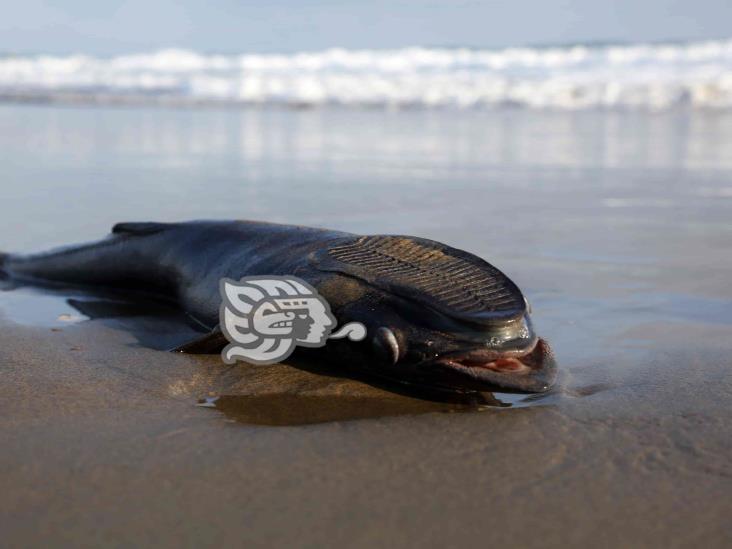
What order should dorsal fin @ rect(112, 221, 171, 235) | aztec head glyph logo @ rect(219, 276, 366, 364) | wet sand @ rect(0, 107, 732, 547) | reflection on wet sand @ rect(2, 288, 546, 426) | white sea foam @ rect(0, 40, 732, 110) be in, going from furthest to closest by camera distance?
white sea foam @ rect(0, 40, 732, 110) → dorsal fin @ rect(112, 221, 171, 235) → aztec head glyph logo @ rect(219, 276, 366, 364) → reflection on wet sand @ rect(2, 288, 546, 426) → wet sand @ rect(0, 107, 732, 547)

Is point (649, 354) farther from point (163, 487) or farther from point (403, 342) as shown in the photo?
point (163, 487)

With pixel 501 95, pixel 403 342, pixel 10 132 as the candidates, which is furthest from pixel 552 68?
pixel 403 342

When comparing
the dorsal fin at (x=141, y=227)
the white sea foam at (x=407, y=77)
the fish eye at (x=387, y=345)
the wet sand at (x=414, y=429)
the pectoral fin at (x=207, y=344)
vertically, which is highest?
the white sea foam at (x=407, y=77)

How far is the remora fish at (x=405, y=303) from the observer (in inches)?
118

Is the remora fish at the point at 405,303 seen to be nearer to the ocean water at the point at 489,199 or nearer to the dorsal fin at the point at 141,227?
the ocean water at the point at 489,199

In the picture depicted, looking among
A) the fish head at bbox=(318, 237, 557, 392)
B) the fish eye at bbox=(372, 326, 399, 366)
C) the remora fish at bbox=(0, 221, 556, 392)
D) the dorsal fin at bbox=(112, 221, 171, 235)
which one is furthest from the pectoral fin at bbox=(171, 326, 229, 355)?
the dorsal fin at bbox=(112, 221, 171, 235)

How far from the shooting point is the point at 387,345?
3061 mm

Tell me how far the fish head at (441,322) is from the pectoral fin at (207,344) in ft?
1.39

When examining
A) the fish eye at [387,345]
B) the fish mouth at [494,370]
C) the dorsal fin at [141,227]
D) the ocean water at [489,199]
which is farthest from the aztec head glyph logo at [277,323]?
the dorsal fin at [141,227]

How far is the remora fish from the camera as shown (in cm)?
299

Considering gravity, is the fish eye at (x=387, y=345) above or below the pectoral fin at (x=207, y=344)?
above

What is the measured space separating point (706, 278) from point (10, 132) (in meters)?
11.1

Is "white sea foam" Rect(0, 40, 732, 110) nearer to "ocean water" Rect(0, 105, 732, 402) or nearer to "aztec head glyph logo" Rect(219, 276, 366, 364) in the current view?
"ocean water" Rect(0, 105, 732, 402)

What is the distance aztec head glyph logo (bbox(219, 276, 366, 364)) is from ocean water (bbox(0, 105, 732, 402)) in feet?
2.96
